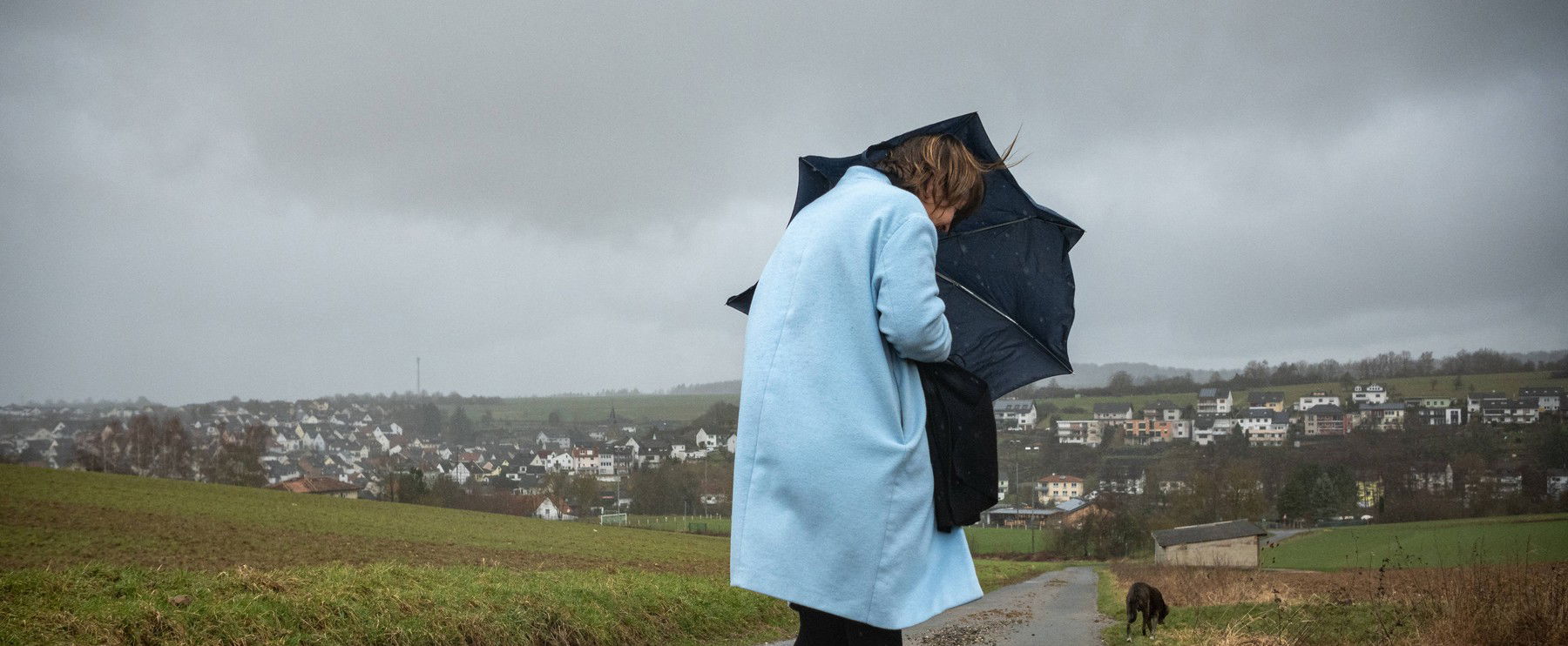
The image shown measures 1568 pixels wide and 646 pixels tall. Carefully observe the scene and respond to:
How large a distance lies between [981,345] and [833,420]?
1230mm

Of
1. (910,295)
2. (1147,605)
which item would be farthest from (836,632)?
(1147,605)

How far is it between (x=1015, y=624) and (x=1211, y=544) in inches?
1402

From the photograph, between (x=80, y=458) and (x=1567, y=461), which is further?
(x=80, y=458)

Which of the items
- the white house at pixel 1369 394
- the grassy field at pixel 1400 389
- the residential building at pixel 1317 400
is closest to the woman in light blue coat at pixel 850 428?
the grassy field at pixel 1400 389

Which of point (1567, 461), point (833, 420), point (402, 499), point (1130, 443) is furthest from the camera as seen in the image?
point (1130, 443)

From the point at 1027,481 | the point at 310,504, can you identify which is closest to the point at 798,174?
the point at 310,504

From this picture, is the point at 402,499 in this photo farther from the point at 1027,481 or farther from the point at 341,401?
the point at 341,401

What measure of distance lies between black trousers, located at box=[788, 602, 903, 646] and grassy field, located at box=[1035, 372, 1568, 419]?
2643cm

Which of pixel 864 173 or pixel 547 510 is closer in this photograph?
pixel 864 173

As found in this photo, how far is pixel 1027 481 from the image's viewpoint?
220 ft

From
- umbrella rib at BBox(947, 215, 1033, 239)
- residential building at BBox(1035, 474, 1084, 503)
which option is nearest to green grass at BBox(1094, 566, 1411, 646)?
umbrella rib at BBox(947, 215, 1033, 239)

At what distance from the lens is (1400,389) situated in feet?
155

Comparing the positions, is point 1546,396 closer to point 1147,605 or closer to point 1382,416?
point 1147,605

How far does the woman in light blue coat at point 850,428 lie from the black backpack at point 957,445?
0.17 ft
